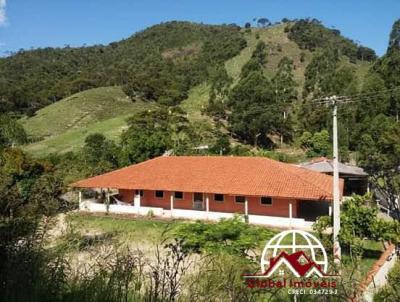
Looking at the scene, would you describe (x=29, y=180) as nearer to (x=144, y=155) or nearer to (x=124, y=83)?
(x=144, y=155)

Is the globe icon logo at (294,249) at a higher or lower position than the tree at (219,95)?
lower

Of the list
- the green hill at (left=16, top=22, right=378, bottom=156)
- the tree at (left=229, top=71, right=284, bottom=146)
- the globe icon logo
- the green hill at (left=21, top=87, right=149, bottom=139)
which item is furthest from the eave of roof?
the green hill at (left=21, top=87, right=149, bottom=139)

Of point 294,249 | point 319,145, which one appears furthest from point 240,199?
point 319,145

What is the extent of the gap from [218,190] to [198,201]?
7.09ft

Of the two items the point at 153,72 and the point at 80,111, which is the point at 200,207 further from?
the point at 153,72

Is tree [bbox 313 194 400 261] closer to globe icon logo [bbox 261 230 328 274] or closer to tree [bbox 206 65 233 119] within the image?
globe icon logo [bbox 261 230 328 274]

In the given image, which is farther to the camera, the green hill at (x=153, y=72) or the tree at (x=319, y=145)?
the green hill at (x=153, y=72)

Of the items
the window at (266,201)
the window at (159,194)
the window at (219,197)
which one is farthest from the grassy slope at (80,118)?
the window at (266,201)

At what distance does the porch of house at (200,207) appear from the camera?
21281 millimetres

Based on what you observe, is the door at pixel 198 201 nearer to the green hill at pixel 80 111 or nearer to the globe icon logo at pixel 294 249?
the globe icon logo at pixel 294 249

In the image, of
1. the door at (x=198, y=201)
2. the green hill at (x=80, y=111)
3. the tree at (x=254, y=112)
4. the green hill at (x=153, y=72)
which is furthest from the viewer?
the green hill at (x=80, y=111)

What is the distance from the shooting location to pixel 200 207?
2381 centimetres

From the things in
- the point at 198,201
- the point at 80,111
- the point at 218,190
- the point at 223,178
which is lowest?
the point at 198,201

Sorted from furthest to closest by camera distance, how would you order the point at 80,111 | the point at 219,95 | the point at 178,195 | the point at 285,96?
1. the point at 80,111
2. the point at 219,95
3. the point at 285,96
4. the point at 178,195
